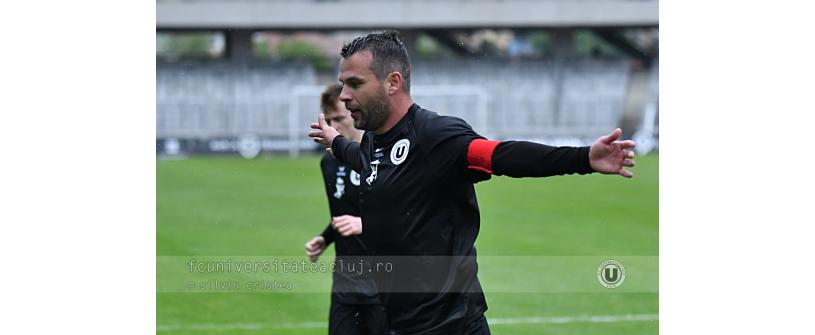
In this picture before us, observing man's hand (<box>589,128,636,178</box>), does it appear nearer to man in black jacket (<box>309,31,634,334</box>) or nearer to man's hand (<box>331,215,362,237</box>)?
man in black jacket (<box>309,31,634,334</box>)

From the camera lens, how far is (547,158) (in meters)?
3.96

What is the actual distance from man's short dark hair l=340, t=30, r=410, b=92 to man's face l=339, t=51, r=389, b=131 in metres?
0.03

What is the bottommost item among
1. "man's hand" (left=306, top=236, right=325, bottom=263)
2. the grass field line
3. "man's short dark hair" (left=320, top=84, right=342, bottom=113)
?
the grass field line

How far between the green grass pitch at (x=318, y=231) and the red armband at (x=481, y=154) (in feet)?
A: 16.4

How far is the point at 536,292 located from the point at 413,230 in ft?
22.5

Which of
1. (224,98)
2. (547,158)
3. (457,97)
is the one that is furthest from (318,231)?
(224,98)

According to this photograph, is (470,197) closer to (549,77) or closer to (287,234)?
(287,234)

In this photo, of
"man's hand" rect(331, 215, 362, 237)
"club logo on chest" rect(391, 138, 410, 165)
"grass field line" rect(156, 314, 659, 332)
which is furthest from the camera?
"grass field line" rect(156, 314, 659, 332)

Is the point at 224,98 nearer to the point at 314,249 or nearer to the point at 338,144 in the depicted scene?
the point at 314,249

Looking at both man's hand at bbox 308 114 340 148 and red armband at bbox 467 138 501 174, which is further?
man's hand at bbox 308 114 340 148

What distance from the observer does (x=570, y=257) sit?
533 inches

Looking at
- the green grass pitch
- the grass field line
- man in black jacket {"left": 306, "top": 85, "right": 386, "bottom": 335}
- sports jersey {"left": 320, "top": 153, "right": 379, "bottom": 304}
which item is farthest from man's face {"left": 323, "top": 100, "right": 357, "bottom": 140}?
the grass field line

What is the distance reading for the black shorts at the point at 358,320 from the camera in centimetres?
598

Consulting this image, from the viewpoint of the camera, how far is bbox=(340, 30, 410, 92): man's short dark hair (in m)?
4.54
